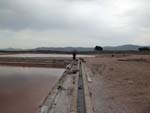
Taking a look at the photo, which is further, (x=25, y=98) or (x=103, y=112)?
(x=25, y=98)

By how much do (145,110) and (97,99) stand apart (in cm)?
212

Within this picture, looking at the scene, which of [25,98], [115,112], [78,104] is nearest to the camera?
[115,112]

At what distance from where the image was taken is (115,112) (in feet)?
23.7

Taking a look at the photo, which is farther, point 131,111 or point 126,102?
point 126,102

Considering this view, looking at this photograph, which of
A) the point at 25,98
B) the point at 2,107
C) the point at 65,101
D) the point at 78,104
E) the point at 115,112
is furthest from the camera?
the point at 25,98

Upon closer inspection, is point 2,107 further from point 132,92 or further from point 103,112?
point 132,92

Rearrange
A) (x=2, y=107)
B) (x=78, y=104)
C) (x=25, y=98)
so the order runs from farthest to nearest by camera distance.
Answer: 1. (x=25, y=98)
2. (x=2, y=107)
3. (x=78, y=104)

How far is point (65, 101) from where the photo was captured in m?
8.77

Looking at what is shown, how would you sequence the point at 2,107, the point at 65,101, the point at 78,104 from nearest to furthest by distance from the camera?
the point at 78,104 → the point at 65,101 → the point at 2,107

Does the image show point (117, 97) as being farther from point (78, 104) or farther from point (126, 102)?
point (78, 104)

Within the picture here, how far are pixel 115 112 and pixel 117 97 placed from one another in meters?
2.09

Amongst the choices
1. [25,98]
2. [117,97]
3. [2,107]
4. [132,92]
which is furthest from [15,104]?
[132,92]

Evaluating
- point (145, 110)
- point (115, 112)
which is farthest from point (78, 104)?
point (145, 110)

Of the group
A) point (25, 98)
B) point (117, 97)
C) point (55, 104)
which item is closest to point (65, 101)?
point (55, 104)
